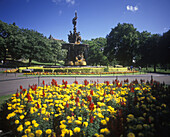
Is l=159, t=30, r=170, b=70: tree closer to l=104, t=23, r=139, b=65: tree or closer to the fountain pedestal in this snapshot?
l=104, t=23, r=139, b=65: tree

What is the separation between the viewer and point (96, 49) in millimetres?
54250

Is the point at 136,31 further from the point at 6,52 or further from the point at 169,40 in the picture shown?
the point at 6,52

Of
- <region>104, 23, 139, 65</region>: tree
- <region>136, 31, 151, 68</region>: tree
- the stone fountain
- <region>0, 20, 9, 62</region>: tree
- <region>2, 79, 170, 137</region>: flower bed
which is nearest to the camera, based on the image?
<region>2, 79, 170, 137</region>: flower bed

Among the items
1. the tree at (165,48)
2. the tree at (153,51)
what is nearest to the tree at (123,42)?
the tree at (153,51)

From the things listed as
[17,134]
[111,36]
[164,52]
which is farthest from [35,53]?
[17,134]

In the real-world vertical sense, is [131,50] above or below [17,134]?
above

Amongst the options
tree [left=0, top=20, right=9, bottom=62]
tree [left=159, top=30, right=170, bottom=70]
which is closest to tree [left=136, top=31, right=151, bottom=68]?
tree [left=159, top=30, right=170, bottom=70]

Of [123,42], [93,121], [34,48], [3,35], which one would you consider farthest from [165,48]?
[3,35]

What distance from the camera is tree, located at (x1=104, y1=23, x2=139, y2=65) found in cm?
3753

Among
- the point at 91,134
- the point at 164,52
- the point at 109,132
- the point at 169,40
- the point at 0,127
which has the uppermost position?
the point at 169,40

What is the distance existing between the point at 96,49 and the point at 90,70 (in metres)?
34.9

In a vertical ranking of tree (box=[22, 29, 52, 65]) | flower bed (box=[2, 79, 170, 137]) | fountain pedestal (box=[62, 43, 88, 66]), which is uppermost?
tree (box=[22, 29, 52, 65])

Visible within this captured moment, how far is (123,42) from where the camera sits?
38781 mm

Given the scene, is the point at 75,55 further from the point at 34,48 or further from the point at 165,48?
the point at 34,48
